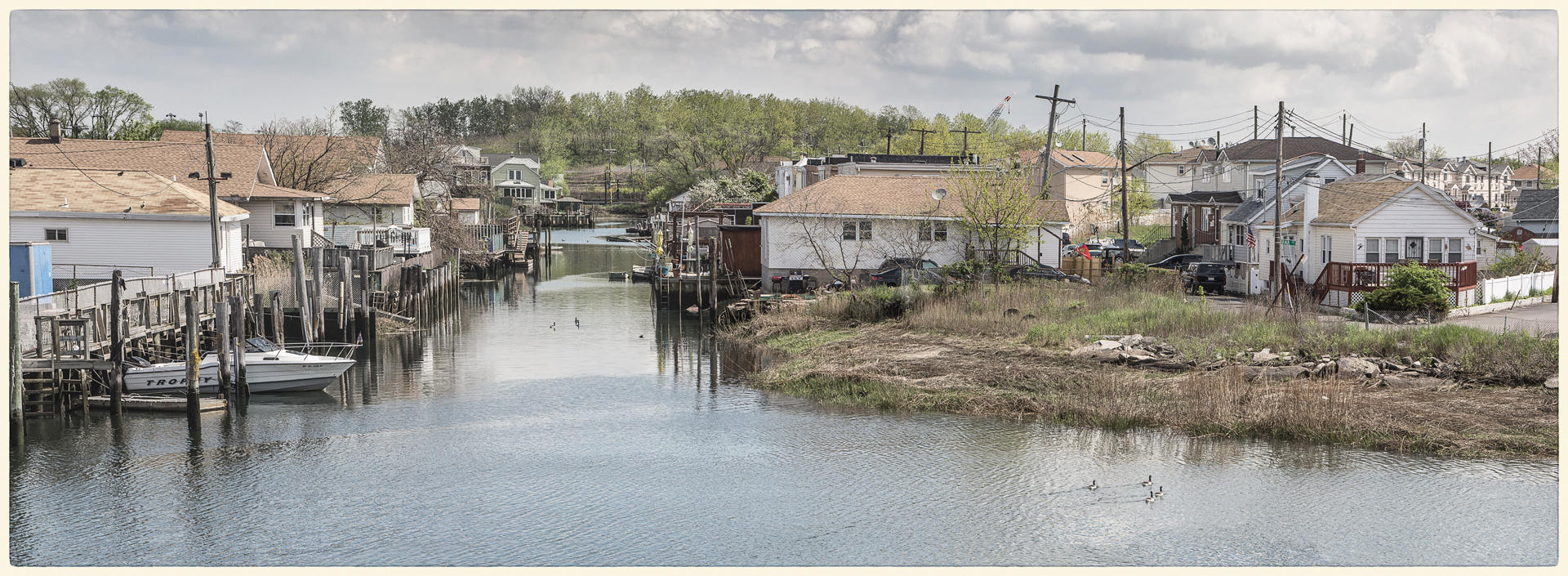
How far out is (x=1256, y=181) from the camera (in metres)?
60.7

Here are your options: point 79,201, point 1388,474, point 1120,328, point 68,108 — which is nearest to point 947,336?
point 1120,328

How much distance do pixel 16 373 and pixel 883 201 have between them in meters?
33.1

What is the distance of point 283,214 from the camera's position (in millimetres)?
50656

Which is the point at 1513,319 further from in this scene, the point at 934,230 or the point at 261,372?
the point at 261,372

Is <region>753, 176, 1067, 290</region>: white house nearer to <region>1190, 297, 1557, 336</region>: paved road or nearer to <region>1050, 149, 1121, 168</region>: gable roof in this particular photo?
<region>1190, 297, 1557, 336</region>: paved road

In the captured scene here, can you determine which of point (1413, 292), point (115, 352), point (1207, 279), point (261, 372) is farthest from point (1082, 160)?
point (115, 352)

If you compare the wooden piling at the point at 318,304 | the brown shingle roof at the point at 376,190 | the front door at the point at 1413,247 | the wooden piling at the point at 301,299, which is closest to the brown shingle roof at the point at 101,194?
the wooden piling at the point at 318,304

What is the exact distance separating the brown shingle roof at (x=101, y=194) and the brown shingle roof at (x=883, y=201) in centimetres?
2191

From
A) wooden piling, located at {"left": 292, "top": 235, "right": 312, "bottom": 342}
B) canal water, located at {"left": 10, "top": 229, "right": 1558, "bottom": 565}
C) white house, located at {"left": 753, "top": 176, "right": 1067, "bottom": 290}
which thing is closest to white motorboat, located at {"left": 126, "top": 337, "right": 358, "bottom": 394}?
canal water, located at {"left": 10, "top": 229, "right": 1558, "bottom": 565}

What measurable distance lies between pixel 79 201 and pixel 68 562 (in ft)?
91.0

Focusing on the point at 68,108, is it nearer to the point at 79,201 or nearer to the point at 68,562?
the point at 79,201

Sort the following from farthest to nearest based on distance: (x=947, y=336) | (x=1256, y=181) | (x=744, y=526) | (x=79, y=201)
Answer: (x=1256, y=181) → (x=79, y=201) → (x=947, y=336) → (x=744, y=526)

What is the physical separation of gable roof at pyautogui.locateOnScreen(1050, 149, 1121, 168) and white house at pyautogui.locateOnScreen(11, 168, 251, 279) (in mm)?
60101

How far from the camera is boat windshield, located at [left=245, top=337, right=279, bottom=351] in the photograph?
99.1 ft
